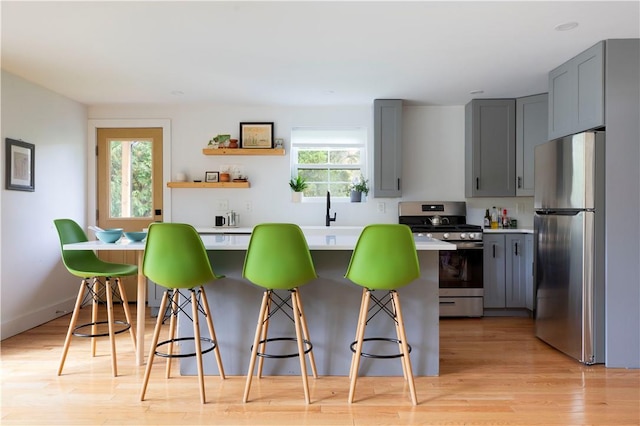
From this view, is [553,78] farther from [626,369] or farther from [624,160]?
[626,369]

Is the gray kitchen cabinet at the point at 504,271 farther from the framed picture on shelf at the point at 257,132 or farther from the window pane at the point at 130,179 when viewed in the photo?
the window pane at the point at 130,179

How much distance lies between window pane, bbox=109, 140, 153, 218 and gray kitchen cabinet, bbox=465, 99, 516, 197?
3.69 m

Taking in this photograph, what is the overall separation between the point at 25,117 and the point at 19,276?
56.5 inches

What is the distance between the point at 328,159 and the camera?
531 cm

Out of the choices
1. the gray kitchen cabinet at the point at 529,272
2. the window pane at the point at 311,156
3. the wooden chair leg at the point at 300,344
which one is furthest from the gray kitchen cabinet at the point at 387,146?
the wooden chair leg at the point at 300,344

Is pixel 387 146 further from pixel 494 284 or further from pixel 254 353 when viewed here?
pixel 254 353

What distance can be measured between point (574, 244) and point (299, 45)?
96.7 inches

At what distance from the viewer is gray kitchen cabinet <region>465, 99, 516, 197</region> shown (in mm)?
4770

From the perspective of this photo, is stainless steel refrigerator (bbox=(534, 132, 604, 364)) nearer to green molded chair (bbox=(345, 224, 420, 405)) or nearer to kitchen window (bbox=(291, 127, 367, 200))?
green molded chair (bbox=(345, 224, 420, 405))

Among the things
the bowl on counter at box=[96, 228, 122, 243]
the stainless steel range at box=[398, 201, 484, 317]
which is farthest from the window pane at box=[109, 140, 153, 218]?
the stainless steel range at box=[398, 201, 484, 317]

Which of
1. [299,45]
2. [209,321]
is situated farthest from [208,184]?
[209,321]

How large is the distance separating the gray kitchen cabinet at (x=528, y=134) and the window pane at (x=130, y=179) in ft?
13.5

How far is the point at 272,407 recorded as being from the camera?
8.01 feet

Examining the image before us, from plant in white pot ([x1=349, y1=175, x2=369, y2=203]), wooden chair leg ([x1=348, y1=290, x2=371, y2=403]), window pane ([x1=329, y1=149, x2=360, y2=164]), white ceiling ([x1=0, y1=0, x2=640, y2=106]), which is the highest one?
white ceiling ([x1=0, y1=0, x2=640, y2=106])
